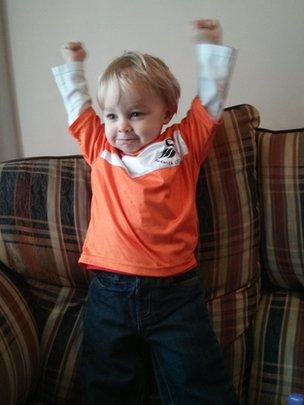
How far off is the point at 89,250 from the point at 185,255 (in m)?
0.23

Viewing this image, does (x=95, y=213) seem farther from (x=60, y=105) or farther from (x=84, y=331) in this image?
(x=60, y=105)

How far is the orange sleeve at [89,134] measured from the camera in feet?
3.12

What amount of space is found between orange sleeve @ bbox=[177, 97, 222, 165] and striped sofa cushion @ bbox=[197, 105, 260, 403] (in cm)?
8

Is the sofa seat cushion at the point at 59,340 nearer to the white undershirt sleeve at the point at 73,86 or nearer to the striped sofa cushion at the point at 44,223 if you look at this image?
the striped sofa cushion at the point at 44,223

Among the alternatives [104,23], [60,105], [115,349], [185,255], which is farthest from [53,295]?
[104,23]

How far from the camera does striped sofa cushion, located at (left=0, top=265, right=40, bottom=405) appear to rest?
841 mm

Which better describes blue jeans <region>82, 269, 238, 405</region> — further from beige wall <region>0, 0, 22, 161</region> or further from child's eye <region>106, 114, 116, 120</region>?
beige wall <region>0, 0, 22, 161</region>

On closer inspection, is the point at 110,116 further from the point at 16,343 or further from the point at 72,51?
the point at 16,343

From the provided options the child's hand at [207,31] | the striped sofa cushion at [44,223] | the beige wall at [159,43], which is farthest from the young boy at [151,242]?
the beige wall at [159,43]

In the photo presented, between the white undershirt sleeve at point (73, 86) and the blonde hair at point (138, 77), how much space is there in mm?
98

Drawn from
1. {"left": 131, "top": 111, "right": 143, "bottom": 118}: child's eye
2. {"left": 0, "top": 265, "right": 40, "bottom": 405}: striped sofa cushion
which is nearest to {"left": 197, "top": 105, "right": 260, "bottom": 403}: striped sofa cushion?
{"left": 131, "top": 111, "right": 143, "bottom": 118}: child's eye

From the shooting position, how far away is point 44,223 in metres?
1.00

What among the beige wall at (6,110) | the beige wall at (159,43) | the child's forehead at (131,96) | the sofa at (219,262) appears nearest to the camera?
the child's forehead at (131,96)

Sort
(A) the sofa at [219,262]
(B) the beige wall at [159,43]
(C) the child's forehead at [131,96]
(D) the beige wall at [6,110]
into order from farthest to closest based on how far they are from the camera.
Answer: (D) the beige wall at [6,110]
(B) the beige wall at [159,43]
(A) the sofa at [219,262]
(C) the child's forehead at [131,96]
